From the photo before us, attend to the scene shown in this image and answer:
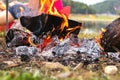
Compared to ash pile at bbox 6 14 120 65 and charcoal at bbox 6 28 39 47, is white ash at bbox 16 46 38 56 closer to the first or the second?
ash pile at bbox 6 14 120 65

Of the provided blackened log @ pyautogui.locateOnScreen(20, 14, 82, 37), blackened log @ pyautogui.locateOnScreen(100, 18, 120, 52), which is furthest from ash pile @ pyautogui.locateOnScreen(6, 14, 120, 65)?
blackened log @ pyautogui.locateOnScreen(100, 18, 120, 52)

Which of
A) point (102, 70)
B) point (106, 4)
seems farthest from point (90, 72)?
point (106, 4)

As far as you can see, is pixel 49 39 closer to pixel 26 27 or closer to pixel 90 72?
pixel 26 27

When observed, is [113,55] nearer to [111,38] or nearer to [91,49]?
[91,49]

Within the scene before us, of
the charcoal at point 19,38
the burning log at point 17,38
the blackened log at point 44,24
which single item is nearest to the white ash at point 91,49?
the blackened log at point 44,24

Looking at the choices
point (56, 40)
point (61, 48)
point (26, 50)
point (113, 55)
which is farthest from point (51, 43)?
A: point (113, 55)

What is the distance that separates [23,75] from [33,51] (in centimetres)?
345

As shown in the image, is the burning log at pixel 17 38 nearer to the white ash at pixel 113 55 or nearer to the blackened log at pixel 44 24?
the blackened log at pixel 44 24

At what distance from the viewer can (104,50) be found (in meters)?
8.20

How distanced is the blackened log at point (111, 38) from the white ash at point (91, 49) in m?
0.25

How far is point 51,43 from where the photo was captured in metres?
8.76

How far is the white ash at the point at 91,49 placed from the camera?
8156 millimetres

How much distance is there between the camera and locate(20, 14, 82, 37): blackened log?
8.73 meters

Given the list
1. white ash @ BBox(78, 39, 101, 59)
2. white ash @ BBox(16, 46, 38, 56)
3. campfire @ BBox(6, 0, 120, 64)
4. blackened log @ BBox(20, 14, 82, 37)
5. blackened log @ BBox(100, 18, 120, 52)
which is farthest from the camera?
blackened log @ BBox(20, 14, 82, 37)
